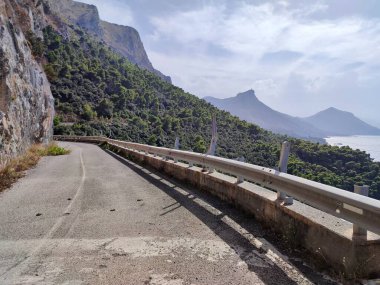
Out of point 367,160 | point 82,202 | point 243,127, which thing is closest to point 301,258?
point 82,202

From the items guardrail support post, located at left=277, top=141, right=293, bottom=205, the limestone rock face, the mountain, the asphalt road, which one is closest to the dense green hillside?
the mountain

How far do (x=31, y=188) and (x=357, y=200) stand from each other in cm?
858

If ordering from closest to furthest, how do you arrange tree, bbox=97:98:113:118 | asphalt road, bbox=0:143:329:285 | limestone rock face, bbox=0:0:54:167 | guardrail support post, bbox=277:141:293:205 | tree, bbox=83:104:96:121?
asphalt road, bbox=0:143:329:285 < guardrail support post, bbox=277:141:293:205 < limestone rock face, bbox=0:0:54:167 < tree, bbox=83:104:96:121 < tree, bbox=97:98:113:118

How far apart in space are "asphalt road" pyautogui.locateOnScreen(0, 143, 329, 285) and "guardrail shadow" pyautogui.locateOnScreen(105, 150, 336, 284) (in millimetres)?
12

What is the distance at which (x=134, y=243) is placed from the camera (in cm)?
480

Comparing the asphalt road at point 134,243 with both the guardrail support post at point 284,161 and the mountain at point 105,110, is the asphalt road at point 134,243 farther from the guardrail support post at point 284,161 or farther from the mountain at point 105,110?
the mountain at point 105,110

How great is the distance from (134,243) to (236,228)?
64.8 inches

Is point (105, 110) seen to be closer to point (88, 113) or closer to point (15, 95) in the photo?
point (88, 113)

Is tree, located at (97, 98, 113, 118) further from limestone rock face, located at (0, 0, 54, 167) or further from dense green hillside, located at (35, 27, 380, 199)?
limestone rock face, located at (0, 0, 54, 167)

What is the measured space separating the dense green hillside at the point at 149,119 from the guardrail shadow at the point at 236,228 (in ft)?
136

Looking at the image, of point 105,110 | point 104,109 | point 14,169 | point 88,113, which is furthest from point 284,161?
point 105,110

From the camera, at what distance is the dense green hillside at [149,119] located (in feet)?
231

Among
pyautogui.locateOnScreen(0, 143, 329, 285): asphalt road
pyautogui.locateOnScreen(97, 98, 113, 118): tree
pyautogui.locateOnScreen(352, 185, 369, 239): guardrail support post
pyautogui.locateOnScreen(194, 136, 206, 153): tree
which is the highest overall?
pyautogui.locateOnScreen(97, 98, 113, 118): tree

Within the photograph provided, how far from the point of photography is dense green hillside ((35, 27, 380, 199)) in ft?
231
